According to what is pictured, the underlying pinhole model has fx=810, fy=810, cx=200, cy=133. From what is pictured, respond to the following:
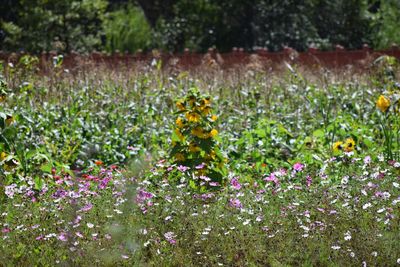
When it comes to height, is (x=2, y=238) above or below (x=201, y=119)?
below

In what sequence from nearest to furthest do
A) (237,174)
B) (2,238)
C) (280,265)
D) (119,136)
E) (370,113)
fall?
1. (280,265)
2. (2,238)
3. (237,174)
4. (119,136)
5. (370,113)

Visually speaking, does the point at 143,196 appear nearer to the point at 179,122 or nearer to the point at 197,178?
the point at 197,178

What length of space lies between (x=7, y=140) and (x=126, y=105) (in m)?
2.77

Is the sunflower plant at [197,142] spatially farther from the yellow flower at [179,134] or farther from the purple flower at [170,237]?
the purple flower at [170,237]

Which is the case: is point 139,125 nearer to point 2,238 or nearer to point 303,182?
point 303,182

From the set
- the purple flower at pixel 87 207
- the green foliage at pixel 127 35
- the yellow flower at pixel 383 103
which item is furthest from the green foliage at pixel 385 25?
the purple flower at pixel 87 207

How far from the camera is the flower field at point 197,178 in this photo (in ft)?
13.2

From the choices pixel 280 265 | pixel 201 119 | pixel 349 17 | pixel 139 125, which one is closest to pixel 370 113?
pixel 139 125

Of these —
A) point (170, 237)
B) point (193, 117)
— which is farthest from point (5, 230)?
point (193, 117)

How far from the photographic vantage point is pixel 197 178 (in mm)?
5434

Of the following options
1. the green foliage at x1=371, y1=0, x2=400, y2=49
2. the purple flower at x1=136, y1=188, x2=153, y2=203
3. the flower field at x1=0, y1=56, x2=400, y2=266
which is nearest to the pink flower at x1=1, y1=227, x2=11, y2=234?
the flower field at x1=0, y1=56, x2=400, y2=266

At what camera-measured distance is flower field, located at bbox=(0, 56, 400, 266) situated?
403 cm

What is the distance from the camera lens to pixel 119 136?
7.27 metres

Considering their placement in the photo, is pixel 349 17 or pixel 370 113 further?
pixel 349 17
